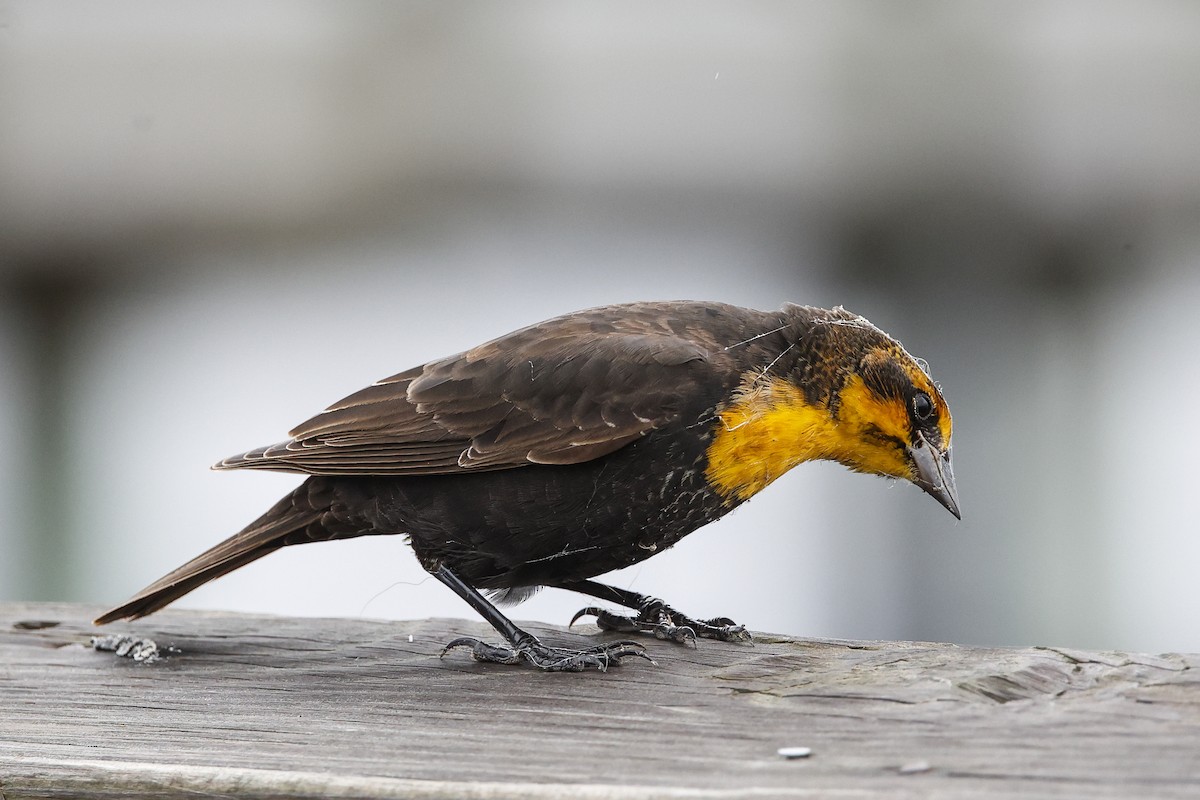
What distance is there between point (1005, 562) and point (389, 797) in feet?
11.6

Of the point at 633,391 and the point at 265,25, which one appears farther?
the point at 265,25

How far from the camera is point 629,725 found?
2453 millimetres

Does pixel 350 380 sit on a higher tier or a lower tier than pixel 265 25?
lower

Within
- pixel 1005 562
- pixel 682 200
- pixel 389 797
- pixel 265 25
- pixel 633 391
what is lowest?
pixel 389 797

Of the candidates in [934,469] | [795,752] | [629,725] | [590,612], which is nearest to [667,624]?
[590,612]

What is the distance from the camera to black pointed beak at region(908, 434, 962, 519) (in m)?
3.32

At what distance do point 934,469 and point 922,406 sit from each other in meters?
0.17

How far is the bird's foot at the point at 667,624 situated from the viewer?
3336 mm

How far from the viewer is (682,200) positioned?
5242 millimetres

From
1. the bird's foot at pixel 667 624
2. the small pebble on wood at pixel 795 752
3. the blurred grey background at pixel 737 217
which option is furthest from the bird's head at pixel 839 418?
the blurred grey background at pixel 737 217

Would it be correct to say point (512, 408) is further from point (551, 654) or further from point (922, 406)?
point (922, 406)

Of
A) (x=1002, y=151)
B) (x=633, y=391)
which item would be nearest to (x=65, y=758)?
(x=633, y=391)

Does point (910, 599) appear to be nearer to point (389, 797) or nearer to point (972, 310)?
point (972, 310)

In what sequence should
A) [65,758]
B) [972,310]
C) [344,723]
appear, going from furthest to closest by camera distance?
[972,310], [344,723], [65,758]
